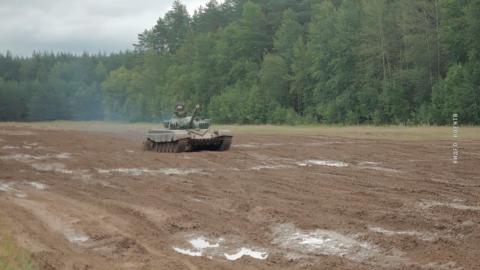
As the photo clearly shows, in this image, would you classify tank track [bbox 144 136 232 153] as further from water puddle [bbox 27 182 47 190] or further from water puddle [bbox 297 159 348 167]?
water puddle [bbox 27 182 47 190]

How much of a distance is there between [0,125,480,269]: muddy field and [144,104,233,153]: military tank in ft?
13.4

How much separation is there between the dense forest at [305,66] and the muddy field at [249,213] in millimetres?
23710

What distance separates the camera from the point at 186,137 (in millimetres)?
23438

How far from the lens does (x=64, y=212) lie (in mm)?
10812

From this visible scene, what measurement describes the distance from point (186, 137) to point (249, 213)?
13.2 meters

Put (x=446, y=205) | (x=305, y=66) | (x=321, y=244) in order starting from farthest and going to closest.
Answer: (x=305, y=66), (x=446, y=205), (x=321, y=244)

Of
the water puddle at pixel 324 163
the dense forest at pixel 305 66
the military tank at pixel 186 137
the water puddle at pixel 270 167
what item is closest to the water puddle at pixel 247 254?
the water puddle at pixel 270 167

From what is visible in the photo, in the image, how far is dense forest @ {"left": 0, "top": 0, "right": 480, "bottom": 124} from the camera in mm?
42094

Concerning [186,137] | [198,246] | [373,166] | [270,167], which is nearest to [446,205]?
[198,246]

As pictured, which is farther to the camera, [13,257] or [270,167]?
[270,167]

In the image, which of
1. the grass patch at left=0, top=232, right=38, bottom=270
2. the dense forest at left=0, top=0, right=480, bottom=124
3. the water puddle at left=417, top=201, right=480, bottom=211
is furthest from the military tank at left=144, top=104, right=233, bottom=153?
the dense forest at left=0, top=0, right=480, bottom=124

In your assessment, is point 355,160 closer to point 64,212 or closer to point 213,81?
point 64,212

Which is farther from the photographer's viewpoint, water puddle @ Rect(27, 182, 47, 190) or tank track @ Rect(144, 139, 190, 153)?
tank track @ Rect(144, 139, 190, 153)

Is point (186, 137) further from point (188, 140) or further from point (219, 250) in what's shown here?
point (219, 250)
